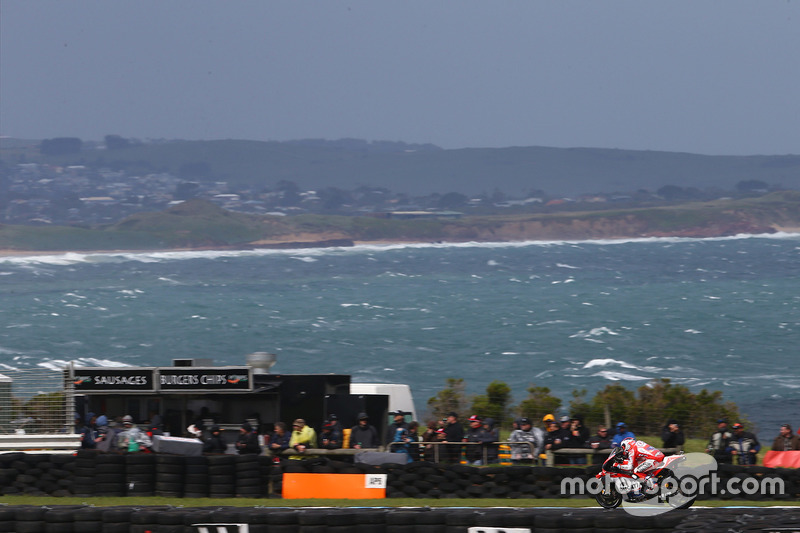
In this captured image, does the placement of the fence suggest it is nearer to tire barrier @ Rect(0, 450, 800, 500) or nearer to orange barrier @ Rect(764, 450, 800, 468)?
tire barrier @ Rect(0, 450, 800, 500)

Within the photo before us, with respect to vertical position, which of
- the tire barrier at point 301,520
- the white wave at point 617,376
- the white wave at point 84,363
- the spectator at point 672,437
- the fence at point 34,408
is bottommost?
the tire barrier at point 301,520

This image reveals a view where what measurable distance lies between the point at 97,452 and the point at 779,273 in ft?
553

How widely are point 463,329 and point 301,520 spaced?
8084 cm

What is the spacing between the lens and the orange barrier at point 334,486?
18422mm

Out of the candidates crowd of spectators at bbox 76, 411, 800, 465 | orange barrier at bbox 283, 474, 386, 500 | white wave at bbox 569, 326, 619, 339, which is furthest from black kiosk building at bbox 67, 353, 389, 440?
white wave at bbox 569, 326, 619, 339

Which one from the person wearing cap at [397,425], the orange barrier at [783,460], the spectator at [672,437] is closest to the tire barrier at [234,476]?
the orange barrier at [783,460]

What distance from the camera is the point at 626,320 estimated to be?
102 metres

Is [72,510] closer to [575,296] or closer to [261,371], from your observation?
[261,371]

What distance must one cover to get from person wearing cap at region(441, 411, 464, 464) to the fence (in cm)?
807

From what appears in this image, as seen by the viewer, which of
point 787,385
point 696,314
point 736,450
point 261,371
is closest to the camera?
point 736,450

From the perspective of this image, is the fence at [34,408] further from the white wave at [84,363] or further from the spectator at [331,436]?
the white wave at [84,363]

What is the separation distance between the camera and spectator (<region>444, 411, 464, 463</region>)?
64.8 feet

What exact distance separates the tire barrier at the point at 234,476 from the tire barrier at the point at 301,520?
8.92 feet

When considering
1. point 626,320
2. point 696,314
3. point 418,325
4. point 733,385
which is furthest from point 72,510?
point 696,314
